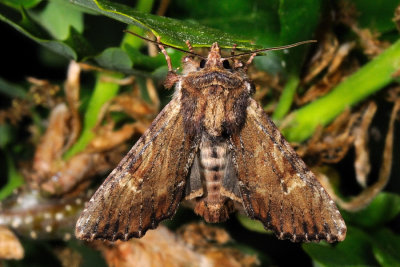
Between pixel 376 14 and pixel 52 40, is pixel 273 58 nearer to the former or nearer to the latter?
pixel 376 14

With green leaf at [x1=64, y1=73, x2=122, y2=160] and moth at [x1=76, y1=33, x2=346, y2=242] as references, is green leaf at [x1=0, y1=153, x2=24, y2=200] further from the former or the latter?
moth at [x1=76, y1=33, x2=346, y2=242]

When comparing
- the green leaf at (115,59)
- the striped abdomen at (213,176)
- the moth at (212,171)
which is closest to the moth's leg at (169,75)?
the moth at (212,171)

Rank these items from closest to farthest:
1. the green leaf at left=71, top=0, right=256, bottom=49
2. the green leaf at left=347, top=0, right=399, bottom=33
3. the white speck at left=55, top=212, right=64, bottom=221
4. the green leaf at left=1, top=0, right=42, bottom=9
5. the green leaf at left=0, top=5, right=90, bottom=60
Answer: the green leaf at left=71, top=0, right=256, bottom=49 → the green leaf at left=0, top=5, right=90, bottom=60 → the green leaf at left=1, top=0, right=42, bottom=9 → the green leaf at left=347, top=0, right=399, bottom=33 → the white speck at left=55, top=212, right=64, bottom=221

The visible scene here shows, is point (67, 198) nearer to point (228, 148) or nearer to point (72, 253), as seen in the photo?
point (72, 253)

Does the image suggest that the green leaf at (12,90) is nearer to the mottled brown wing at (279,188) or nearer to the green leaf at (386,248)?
the mottled brown wing at (279,188)

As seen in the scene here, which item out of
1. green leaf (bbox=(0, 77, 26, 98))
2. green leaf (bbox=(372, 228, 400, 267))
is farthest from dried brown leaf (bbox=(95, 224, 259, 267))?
green leaf (bbox=(0, 77, 26, 98))
